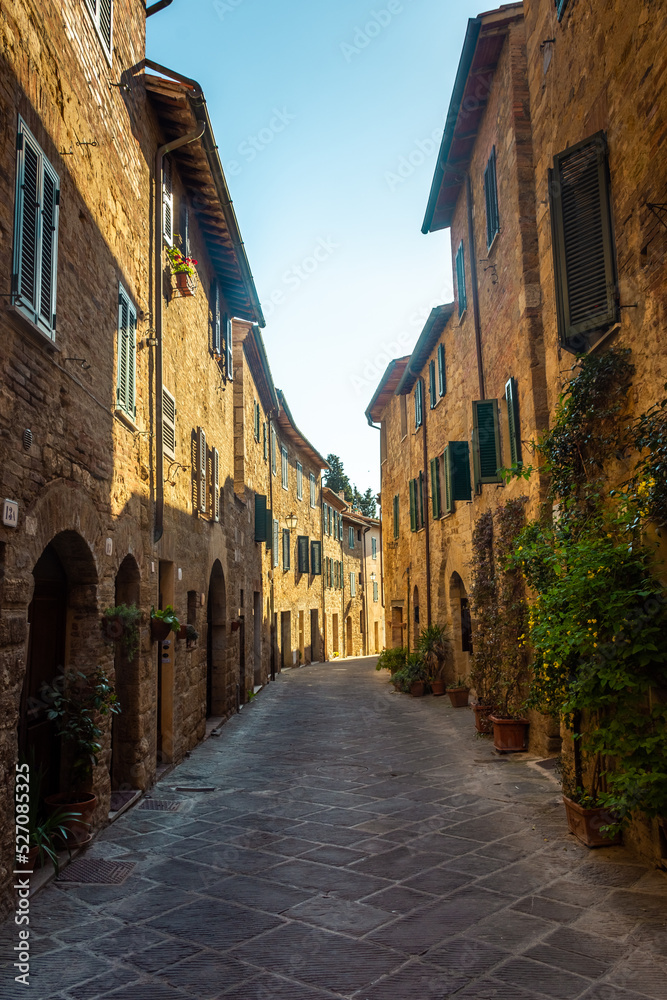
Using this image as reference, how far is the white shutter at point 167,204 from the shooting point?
28.5ft

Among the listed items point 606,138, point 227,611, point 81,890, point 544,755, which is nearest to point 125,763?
point 81,890

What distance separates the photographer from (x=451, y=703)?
13055 millimetres

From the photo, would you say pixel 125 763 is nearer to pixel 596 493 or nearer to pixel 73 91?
pixel 596 493

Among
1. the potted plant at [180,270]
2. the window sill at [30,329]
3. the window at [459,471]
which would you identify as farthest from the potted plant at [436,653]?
the window sill at [30,329]

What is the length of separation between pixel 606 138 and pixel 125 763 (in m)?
6.53

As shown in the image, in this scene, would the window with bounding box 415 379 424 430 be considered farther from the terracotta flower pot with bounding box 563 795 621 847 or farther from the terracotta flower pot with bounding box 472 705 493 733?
the terracotta flower pot with bounding box 563 795 621 847

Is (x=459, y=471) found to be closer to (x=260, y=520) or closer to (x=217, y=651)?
(x=217, y=651)

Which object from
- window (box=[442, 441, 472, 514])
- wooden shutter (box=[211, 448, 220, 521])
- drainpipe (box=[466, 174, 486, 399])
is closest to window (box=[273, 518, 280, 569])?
wooden shutter (box=[211, 448, 220, 521])

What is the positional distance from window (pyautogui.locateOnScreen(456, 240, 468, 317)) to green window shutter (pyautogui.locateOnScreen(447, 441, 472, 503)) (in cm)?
222

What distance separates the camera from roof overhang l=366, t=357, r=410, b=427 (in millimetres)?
20125

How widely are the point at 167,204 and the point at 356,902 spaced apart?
→ 7.55 m

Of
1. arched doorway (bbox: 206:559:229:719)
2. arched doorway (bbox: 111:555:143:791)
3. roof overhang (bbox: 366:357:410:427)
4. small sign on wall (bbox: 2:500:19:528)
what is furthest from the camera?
roof overhang (bbox: 366:357:410:427)

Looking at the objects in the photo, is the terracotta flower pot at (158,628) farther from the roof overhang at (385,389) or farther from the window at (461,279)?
the roof overhang at (385,389)

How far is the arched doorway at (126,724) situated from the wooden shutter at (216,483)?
14.4 feet
